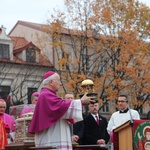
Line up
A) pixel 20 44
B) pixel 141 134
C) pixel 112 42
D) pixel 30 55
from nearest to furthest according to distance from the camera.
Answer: pixel 141 134, pixel 112 42, pixel 30 55, pixel 20 44

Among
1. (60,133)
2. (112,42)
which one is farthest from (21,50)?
(60,133)

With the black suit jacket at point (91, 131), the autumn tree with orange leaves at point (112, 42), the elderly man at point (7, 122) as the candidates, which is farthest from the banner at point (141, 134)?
the autumn tree with orange leaves at point (112, 42)

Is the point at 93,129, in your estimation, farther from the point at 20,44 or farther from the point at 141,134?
the point at 20,44

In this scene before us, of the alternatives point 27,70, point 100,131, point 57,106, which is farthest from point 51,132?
point 27,70

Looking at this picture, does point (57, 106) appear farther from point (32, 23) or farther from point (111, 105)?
point (32, 23)

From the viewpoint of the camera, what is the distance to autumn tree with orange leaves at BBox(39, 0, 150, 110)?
1079 inches

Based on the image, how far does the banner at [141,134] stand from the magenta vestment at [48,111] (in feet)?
4.34

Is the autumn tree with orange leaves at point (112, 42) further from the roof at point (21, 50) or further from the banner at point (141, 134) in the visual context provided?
the banner at point (141, 134)

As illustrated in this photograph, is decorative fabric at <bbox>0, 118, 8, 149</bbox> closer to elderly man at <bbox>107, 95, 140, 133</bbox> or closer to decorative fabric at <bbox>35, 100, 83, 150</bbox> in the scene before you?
decorative fabric at <bbox>35, 100, 83, 150</bbox>

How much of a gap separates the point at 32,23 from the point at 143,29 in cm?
1327

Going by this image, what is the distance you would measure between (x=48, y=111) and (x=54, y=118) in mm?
132

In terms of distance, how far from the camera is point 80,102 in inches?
252

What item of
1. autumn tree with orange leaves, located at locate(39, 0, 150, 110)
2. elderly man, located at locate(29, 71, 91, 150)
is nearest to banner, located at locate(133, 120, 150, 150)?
elderly man, located at locate(29, 71, 91, 150)

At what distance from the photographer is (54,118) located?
20.9 feet
